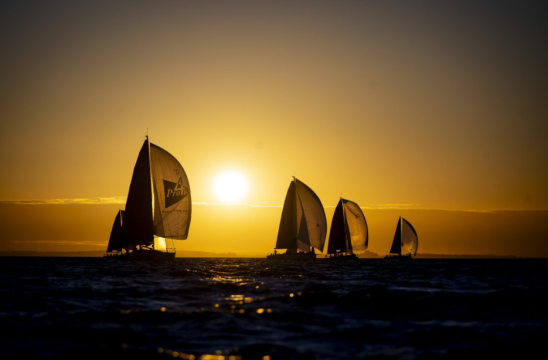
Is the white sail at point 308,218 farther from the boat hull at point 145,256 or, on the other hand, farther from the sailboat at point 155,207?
the boat hull at point 145,256

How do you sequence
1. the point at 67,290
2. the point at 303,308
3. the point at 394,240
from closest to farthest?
the point at 303,308 → the point at 67,290 → the point at 394,240

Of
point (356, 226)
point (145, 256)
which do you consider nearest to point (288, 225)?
point (356, 226)

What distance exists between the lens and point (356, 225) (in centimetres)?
11094

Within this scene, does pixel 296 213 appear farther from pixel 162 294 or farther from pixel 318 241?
pixel 162 294

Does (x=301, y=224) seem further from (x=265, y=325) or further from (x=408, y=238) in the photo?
(x=265, y=325)

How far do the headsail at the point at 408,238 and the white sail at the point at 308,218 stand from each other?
124 feet

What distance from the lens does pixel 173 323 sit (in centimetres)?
1553

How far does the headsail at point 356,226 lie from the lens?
108250 millimetres

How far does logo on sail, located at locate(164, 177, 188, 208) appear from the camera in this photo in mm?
71688

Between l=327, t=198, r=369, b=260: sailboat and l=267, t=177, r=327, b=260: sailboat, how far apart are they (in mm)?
4586

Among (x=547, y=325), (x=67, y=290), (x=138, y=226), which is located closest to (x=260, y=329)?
(x=547, y=325)

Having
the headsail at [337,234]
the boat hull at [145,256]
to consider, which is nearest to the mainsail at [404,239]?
the headsail at [337,234]

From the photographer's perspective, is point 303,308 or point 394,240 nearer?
point 303,308

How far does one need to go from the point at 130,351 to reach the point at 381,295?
1446cm
